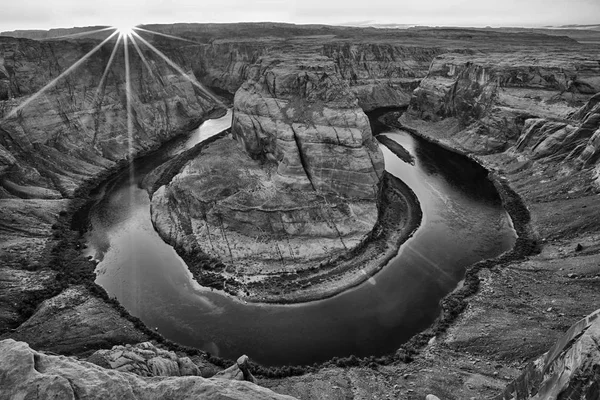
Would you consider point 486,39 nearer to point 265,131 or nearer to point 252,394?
point 265,131

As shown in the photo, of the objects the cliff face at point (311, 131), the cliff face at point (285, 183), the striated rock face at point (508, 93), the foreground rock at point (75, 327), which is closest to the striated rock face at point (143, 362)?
the foreground rock at point (75, 327)

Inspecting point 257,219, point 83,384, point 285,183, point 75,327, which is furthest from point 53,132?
point 83,384

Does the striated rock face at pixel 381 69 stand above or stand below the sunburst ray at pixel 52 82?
above

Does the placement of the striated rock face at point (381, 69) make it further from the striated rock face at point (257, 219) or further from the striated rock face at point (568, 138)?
the striated rock face at point (257, 219)

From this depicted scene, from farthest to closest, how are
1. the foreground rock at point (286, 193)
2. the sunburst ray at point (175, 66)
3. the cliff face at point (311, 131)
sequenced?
the sunburst ray at point (175, 66) → the cliff face at point (311, 131) → the foreground rock at point (286, 193)

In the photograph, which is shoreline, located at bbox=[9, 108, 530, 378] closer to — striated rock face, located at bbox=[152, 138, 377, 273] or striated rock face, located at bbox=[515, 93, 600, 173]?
striated rock face, located at bbox=[152, 138, 377, 273]

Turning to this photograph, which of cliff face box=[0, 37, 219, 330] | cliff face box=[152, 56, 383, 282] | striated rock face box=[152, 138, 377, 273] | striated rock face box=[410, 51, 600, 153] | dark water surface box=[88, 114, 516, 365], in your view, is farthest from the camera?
striated rock face box=[410, 51, 600, 153]

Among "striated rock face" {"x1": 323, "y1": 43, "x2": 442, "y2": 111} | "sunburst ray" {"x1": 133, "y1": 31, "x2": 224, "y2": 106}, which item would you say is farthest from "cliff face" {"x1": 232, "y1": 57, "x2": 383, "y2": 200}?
"striated rock face" {"x1": 323, "y1": 43, "x2": 442, "y2": 111}
